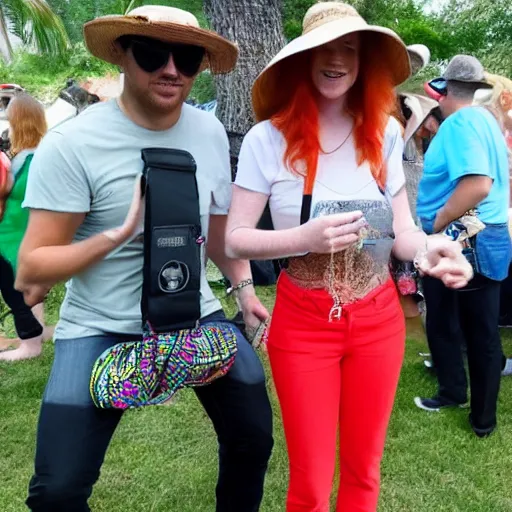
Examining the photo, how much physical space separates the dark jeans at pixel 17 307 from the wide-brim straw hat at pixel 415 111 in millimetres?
3095

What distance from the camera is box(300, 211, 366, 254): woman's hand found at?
1.70 m

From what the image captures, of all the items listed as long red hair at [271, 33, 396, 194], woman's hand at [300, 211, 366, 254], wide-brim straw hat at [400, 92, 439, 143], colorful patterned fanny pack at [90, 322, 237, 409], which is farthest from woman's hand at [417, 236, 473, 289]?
wide-brim straw hat at [400, 92, 439, 143]

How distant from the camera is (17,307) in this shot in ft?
15.1

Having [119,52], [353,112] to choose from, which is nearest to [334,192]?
[353,112]

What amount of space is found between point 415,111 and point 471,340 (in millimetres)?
1927

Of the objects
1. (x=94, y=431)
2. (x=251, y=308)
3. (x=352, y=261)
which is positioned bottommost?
(x=94, y=431)

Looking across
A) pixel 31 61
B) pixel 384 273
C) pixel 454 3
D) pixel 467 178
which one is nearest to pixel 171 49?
pixel 384 273

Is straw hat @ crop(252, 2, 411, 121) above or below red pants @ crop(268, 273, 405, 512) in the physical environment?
above

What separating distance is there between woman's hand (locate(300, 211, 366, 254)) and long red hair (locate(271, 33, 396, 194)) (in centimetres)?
25

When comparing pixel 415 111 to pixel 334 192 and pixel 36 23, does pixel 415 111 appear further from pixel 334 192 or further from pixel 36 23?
pixel 36 23

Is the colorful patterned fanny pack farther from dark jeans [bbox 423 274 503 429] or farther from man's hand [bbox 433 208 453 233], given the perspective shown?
dark jeans [bbox 423 274 503 429]

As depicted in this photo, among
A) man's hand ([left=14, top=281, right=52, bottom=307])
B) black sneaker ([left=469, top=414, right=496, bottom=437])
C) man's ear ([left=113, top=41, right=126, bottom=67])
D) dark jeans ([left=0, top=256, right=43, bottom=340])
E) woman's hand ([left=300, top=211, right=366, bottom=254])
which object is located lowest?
black sneaker ([left=469, top=414, right=496, bottom=437])

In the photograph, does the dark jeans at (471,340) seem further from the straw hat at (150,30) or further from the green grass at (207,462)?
the straw hat at (150,30)

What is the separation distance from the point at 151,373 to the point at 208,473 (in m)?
1.44
